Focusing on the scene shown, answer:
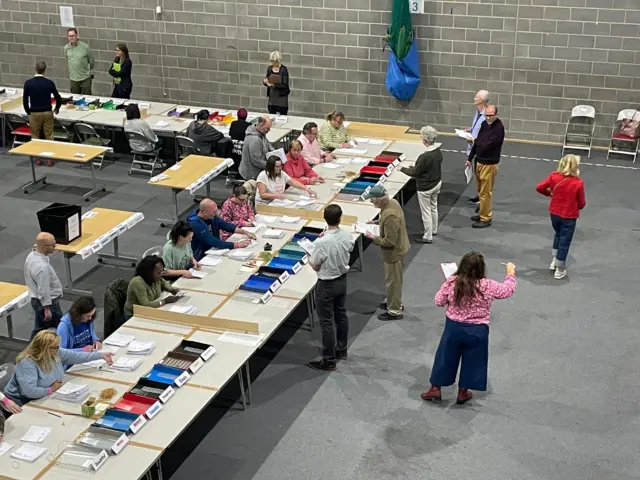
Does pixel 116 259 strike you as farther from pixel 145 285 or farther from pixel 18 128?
pixel 18 128

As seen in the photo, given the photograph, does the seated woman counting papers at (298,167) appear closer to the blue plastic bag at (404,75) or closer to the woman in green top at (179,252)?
the woman in green top at (179,252)

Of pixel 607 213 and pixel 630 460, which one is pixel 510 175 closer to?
pixel 607 213

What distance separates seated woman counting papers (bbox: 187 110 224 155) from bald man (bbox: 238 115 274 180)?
1076 millimetres

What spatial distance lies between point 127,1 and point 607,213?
29.3 ft

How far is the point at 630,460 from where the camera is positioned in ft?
22.4

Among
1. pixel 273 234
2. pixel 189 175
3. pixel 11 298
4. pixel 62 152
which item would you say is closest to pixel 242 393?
pixel 273 234

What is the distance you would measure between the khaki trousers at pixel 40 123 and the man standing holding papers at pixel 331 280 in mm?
6846

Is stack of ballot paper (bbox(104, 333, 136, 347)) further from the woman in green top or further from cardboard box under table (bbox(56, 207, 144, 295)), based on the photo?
cardboard box under table (bbox(56, 207, 144, 295))

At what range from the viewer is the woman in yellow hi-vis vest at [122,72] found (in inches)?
564

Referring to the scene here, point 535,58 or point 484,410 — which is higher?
point 535,58

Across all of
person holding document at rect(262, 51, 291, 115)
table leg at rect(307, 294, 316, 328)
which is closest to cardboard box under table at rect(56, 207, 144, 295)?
table leg at rect(307, 294, 316, 328)

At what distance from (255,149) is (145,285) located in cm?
372

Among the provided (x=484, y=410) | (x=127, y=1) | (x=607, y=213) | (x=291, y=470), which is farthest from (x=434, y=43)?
(x=291, y=470)

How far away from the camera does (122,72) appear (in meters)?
14.4
